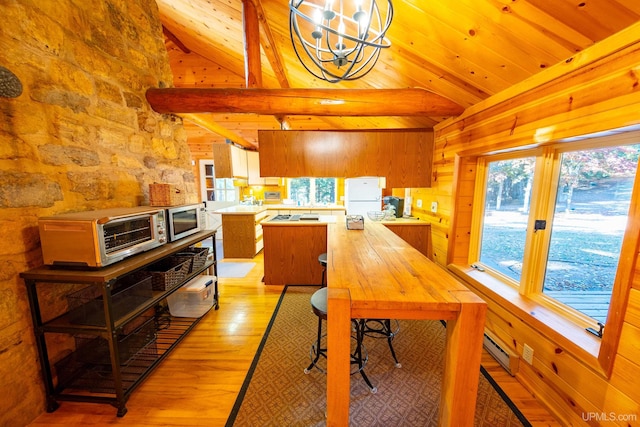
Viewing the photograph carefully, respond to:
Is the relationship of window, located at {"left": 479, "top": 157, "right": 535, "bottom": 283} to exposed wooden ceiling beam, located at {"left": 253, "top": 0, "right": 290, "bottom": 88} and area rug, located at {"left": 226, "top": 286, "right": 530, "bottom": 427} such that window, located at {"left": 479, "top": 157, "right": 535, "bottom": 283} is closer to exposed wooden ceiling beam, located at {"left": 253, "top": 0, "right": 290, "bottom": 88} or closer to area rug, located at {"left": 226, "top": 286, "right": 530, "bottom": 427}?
area rug, located at {"left": 226, "top": 286, "right": 530, "bottom": 427}

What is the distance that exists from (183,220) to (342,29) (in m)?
1.96

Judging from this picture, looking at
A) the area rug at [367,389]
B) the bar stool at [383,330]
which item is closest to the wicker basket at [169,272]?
the area rug at [367,389]

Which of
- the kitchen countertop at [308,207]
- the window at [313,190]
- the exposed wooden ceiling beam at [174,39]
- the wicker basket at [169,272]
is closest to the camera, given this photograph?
the wicker basket at [169,272]

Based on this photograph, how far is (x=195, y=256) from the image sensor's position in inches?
91.0

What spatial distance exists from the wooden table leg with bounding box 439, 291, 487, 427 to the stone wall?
7.75ft

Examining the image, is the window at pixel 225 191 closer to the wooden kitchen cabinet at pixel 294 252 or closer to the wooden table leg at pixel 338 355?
the wooden kitchen cabinet at pixel 294 252

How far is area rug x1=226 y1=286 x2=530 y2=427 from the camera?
144cm

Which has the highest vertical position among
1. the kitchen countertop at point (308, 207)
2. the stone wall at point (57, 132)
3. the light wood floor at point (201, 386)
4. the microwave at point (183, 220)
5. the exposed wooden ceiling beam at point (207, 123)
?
the exposed wooden ceiling beam at point (207, 123)

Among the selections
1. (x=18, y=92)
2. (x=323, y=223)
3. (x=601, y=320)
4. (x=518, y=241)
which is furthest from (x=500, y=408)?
(x=18, y=92)

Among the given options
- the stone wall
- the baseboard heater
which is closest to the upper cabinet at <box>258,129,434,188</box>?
the stone wall

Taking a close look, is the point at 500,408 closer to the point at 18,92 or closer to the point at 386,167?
the point at 386,167

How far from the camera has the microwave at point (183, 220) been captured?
194 centimetres

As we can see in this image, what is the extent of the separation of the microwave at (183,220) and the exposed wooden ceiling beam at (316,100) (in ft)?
3.37

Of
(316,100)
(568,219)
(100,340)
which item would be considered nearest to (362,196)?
(316,100)
